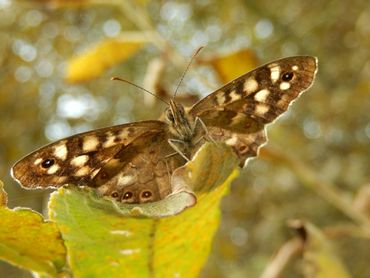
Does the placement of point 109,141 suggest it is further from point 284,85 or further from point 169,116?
point 284,85

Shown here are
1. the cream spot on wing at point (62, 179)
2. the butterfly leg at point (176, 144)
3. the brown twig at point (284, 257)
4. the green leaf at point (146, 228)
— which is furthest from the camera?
the brown twig at point (284, 257)

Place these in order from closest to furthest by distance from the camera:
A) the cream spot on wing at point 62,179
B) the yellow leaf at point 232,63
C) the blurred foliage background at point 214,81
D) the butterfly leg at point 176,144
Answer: the cream spot on wing at point 62,179 < the butterfly leg at point 176,144 < the yellow leaf at point 232,63 < the blurred foliage background at point 214,81

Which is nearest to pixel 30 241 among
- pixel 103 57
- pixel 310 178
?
pixel 310 178

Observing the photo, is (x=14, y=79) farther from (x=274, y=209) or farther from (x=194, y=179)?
(x=194, y=179)

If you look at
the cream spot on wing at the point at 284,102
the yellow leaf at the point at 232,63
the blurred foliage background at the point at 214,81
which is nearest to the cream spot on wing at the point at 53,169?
the cream spot on wing at the point at 284,102

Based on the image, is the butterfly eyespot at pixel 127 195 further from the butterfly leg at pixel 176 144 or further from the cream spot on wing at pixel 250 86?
the cream spot on wing at pixel 250 86

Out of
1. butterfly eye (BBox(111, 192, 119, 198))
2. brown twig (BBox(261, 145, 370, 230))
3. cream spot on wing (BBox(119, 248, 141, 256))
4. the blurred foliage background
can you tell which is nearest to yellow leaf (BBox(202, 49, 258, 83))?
brown twig (BBox(261, 145, 370, 230))
